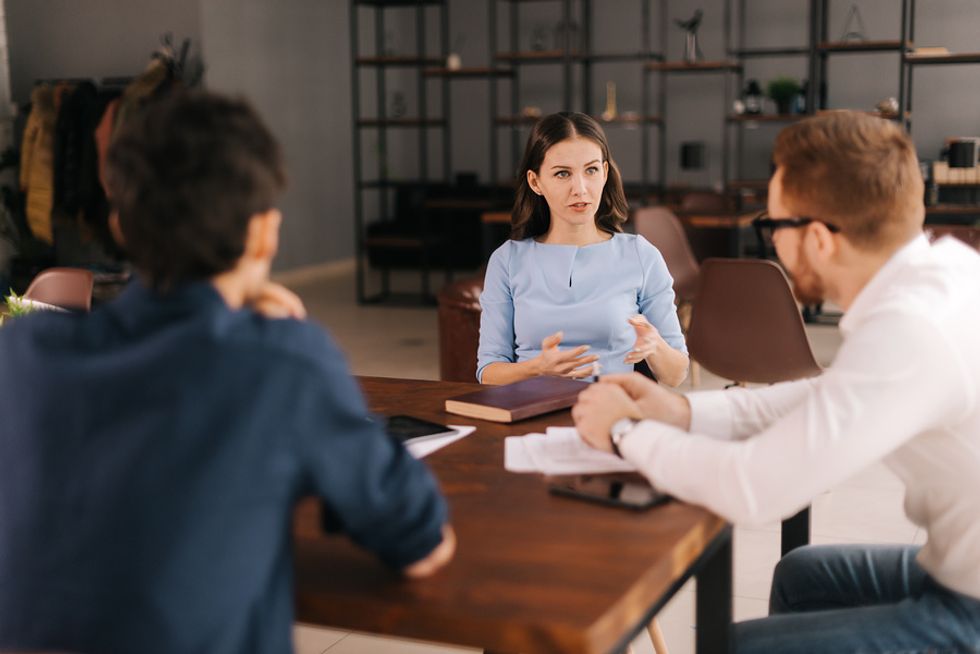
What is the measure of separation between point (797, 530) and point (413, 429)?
0.82m

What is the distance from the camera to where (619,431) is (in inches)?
63.7

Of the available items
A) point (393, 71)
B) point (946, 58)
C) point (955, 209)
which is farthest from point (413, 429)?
point (393, 71)

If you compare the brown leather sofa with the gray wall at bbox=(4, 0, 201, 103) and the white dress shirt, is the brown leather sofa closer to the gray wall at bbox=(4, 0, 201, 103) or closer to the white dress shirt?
the white dress shirt

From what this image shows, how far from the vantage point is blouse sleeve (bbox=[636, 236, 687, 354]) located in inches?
110

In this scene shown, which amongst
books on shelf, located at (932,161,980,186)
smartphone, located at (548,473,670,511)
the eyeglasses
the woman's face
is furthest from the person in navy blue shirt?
books on shelf, located at (932,161,980,186)

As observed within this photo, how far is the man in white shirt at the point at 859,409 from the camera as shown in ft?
4.61

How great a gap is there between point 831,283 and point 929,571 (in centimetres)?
45

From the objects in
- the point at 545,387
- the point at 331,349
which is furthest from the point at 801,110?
the point at 331,349

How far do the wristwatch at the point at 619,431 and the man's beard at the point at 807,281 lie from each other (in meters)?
0.33

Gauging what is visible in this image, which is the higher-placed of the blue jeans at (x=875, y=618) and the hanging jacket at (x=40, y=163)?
the hanging jacket at (x=40, y=163)

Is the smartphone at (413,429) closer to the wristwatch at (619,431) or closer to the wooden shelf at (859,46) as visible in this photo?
the wristwatch at (619,431)

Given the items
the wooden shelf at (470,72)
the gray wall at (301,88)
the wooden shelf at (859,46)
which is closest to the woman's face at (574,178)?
the wooden shelf at (859,46)

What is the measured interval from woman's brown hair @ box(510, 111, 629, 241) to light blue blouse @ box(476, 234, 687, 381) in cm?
7

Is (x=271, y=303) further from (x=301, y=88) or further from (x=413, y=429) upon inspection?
(x=301, y=88)
